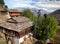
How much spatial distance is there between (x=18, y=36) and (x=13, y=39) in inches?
34.6

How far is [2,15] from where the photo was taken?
26.5 m

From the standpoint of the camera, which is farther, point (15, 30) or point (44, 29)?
point (44, 29)

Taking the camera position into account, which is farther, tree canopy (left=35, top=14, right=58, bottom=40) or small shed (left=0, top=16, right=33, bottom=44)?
tree canopy (left=35, top=14, right=58, bottom=40)

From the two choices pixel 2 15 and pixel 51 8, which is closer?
pixel 2 15

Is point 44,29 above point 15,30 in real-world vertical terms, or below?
below

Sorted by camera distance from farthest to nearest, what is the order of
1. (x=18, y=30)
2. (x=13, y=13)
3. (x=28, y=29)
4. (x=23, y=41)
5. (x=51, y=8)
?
(x=51, y=8) < (x=13, y=13) < (x=28, y=29) < (x=23, y=41) < (x=18, y=30)

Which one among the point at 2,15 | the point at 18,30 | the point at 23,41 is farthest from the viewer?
the point at 2,15

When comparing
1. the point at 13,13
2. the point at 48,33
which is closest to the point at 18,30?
the point at 48,33

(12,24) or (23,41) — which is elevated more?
(12,24)

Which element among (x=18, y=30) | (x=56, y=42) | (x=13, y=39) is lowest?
(x=56, y=42)

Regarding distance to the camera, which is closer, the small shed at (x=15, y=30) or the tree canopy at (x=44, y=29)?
the small shed at (x=15, y=30)

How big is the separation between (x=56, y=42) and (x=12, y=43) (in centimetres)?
775

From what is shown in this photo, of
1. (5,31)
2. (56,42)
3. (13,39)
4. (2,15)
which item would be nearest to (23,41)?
(13,39)

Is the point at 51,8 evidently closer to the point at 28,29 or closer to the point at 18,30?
the point at 28,29
